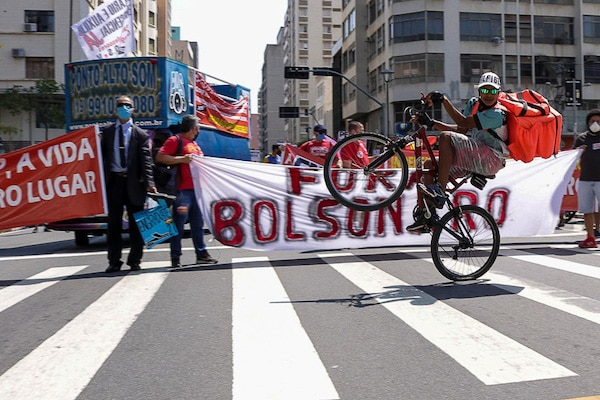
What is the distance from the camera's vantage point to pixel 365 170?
6.38 meters

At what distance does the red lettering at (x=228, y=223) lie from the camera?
7.57m

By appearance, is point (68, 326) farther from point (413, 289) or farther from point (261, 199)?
point (261, 199)

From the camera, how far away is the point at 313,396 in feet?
9.74

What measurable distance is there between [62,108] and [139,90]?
3207cm

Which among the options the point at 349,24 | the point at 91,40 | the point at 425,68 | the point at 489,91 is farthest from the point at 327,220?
the point at 349,24

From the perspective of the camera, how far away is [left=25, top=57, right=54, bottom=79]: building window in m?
42.5

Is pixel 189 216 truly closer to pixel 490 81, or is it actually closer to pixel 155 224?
pixel 155 224

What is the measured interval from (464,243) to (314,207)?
2573 millimetres

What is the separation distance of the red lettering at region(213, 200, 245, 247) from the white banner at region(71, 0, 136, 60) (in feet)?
28.9

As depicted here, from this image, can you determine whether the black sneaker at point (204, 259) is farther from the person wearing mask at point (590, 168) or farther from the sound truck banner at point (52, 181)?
the person wearing mask at point (590, 168)

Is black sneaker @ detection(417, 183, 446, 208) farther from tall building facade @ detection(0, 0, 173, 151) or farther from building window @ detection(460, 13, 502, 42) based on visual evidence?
building window @ detection(460, 13, 502, 42)

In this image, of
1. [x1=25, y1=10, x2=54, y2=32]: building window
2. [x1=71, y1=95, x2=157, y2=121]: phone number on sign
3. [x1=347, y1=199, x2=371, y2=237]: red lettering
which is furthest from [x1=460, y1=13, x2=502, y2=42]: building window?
[x1=347, y1=199, x2=371, y2=237]: red lettering

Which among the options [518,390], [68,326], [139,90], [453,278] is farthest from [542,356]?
[139,90]

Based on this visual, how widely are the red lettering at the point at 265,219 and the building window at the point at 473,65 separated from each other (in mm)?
42474
